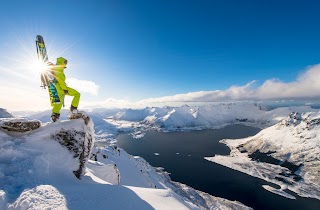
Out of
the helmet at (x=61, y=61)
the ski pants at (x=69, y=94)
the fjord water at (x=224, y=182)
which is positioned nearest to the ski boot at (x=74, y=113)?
the ski pants at (x=69, y=94)

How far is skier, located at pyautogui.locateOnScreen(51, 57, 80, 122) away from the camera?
1605 cm

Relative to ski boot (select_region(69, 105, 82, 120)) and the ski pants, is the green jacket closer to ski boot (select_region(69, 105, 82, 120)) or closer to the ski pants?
the ski pants

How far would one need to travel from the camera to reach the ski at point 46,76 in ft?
54.8

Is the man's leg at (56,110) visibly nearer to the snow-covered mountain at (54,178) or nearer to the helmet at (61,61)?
the snow-covered mountain at (54,178)

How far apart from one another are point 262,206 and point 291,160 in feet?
374

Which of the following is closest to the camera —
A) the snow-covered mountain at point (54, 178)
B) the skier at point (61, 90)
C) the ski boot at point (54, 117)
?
the snow-covered mountain at point (54, 178)

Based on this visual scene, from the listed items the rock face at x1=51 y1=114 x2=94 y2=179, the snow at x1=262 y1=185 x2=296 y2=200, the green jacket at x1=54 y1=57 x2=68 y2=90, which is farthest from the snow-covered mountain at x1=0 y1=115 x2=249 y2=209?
the snow at x1=262 y1=185 x2=296 y2=200

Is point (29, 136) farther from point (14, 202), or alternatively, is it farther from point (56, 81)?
point (14, 202)

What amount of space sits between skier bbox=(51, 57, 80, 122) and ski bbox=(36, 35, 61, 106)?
1.32ft

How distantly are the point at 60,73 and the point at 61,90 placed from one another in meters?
1.44

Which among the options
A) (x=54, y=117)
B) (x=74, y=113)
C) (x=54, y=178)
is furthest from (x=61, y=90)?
(x=54, y=178)

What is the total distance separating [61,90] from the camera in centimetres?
1673

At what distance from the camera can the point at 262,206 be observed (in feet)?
346

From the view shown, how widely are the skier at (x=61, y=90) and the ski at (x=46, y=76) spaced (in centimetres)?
40
